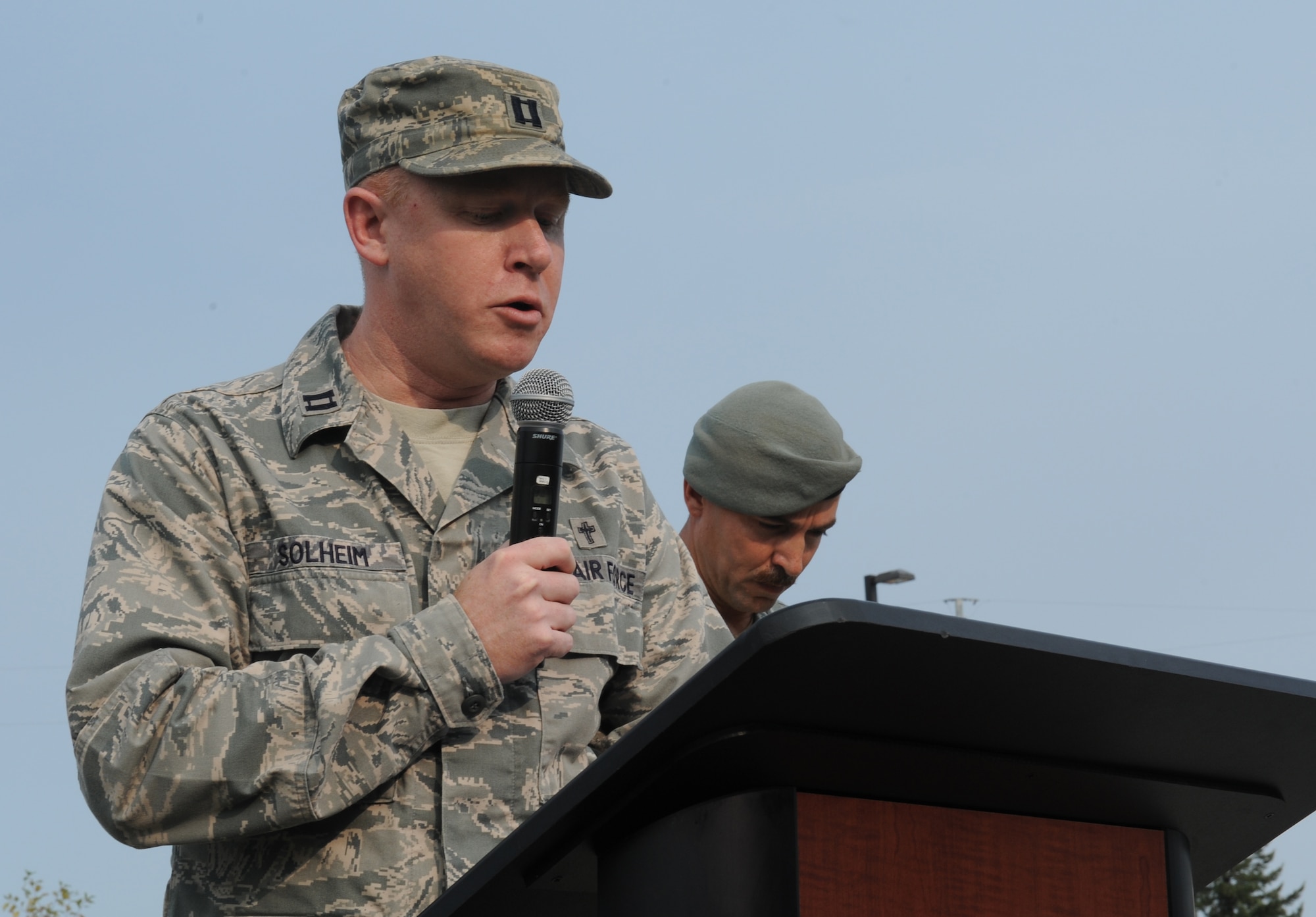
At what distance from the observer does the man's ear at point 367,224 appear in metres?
2.62

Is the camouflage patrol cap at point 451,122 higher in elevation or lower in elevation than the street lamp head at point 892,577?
lower

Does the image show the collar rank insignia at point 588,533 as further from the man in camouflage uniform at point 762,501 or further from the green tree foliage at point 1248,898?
the green tree foliage at point 1248,898

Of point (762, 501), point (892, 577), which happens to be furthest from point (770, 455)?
point (892, 577)

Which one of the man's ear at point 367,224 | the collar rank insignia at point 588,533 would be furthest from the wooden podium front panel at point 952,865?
the man's ear at point 367,224

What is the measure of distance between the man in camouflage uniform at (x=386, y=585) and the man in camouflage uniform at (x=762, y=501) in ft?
5.64

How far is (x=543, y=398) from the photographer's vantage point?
7.83 ft

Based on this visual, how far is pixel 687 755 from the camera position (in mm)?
1381

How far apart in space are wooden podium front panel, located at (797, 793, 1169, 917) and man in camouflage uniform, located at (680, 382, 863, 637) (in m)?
2.96

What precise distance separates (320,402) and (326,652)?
55 cm

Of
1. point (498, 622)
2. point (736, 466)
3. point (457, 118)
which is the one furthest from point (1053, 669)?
point (736, 466)

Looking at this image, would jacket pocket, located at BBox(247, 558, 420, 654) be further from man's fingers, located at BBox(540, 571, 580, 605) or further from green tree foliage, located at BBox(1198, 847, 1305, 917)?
green tree foliage, located at BBox(1198, 847, 1305, 917)

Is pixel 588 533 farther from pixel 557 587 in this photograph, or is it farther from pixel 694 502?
pixel 694 502

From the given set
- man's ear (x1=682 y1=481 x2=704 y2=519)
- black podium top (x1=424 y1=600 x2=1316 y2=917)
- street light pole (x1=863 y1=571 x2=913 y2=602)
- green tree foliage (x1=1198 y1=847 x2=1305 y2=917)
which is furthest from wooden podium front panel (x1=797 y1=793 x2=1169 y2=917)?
green tree foliage (x1=1198 y1=847 x2=1305 y2=917)

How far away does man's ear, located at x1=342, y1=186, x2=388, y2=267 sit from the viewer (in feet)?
8.60
